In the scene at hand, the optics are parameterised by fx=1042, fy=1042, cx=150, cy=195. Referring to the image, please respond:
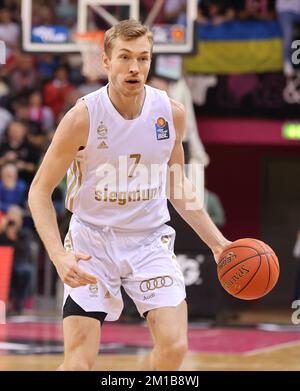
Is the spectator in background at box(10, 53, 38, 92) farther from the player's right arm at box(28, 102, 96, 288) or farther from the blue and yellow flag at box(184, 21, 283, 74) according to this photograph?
the player's right arm at box(28, 102, 96, 288)

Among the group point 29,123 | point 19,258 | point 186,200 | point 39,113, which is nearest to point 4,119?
point 29,123

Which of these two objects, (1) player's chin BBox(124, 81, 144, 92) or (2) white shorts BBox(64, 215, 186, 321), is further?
(2) white shorts BBox(64, 215, 186, 321)

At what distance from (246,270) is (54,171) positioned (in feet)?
4.12

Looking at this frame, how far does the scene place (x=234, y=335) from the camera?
12.3 meters

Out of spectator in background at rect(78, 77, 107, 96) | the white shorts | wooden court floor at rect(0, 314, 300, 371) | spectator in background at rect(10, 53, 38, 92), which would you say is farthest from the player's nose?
spectator in background at rect(10, 53, 38, 92)

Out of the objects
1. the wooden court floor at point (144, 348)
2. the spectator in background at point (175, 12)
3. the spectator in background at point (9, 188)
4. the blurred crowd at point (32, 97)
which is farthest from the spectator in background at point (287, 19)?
the wooden court floor at point (144, 348)

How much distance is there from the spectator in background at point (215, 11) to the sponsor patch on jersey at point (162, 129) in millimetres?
11109

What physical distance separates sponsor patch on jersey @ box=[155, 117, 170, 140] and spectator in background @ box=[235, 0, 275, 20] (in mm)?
11190

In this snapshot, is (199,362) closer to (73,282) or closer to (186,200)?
(186,200)

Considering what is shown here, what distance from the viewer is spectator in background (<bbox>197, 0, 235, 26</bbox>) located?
16797 millimetres

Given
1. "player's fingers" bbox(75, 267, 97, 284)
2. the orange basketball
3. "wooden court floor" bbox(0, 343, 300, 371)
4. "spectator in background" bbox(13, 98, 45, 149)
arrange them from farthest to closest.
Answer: "spectator in background" bbox(13, 98, 45, 149), "wooden court floor" bbox(0, 343, 300, 371), the orange basketball, "player's fingers" bbox(75, 267, 97, 284)

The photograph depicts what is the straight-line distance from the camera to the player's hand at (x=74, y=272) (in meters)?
5.20
